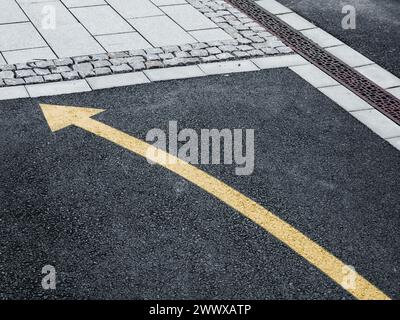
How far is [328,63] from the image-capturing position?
8.34 meters

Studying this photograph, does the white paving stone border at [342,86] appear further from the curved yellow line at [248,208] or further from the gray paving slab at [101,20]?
the gray paving slab at [101,20]

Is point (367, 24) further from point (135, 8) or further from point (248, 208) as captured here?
point (248, 208)

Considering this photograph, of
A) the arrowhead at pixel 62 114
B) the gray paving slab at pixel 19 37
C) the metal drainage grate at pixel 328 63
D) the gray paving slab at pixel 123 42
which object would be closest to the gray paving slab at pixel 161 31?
the gray paving slab at pixel 123 42

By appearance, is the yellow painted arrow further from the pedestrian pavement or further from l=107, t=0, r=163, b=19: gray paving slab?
l=107, t=0, r=163, b=19: gray paving slab

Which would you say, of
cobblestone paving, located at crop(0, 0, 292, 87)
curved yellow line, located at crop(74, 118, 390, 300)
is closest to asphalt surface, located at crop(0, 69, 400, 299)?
curved yellow line, located at crop(74, 118, 390, 300)

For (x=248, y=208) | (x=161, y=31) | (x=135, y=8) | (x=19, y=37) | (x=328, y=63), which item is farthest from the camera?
(x=135, y=8)

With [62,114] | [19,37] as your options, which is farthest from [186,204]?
[19,37]

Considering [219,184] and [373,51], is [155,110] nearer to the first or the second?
[219,184]

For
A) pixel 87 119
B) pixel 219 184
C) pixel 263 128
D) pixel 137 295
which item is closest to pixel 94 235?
pixel 137 295

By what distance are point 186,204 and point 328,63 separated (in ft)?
11.5

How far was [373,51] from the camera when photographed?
873cm

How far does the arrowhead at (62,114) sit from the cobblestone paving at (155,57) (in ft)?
2.17

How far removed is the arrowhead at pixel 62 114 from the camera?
680cm

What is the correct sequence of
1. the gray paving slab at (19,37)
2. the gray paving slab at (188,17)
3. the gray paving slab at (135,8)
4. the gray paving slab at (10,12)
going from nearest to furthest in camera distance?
the gray paving slab at (19,37) → the gray paving slab at (10,12) → the gray paving slab at (188,17) → the gray paving slab at (135,8)
